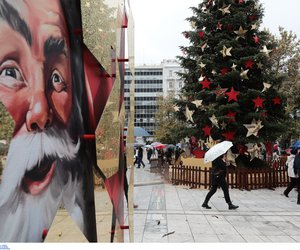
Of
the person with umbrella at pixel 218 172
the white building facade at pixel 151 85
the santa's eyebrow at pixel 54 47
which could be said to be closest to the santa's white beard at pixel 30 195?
the santa's eyebrow at pixel 54 47

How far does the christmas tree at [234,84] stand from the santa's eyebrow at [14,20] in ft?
41.0

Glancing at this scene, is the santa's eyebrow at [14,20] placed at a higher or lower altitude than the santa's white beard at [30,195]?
higher

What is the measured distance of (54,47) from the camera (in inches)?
55.1

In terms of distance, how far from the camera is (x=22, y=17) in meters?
1.20

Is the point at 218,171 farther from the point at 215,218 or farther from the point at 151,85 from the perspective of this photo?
the point at 151,85

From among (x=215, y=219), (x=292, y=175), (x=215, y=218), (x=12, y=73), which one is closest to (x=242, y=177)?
(x=292, y=175)

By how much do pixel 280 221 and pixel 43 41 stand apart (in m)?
7.31

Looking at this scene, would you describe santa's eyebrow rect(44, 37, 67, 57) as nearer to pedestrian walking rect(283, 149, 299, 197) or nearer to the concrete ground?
the concrete ground

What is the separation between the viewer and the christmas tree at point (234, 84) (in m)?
13.8

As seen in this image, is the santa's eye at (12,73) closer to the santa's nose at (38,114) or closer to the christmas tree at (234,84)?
the santa's nose at (38,114)

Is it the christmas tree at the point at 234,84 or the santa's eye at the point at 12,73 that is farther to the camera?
the christmas tree at the point at 234,84

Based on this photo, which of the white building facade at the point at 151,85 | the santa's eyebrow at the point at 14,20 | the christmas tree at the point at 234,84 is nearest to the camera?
the santa's eyebrow at the point at 14,20

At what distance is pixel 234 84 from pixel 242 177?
4.19 metres
